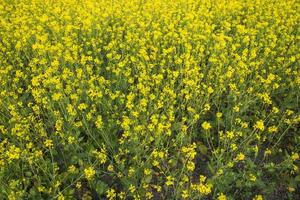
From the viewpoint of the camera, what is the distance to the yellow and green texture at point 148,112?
3.47m

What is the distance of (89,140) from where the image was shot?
3961 mm

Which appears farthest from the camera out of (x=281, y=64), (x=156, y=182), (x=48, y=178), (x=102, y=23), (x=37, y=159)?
(x=102, y=23)

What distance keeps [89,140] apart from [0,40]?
291 cm

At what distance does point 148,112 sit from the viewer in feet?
12.1

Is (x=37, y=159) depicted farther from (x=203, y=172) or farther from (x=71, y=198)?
(x=203, y=172)

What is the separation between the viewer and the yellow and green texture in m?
3.47

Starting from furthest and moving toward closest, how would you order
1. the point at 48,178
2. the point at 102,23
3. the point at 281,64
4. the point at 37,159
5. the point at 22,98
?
1. the point at 102,23
2. the point at 281,64
3. the point at 22,98
4. the point at 48,178
5. the point at 37,159

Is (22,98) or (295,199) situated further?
(22,98)

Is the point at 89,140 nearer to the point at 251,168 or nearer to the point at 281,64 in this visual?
the point at 251,168

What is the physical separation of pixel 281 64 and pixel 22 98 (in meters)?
3.76

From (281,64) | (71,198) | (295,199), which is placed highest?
(281,64)

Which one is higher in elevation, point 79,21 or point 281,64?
point 79,21

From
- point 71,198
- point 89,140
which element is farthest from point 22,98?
point 71,198

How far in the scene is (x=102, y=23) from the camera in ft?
20.1
